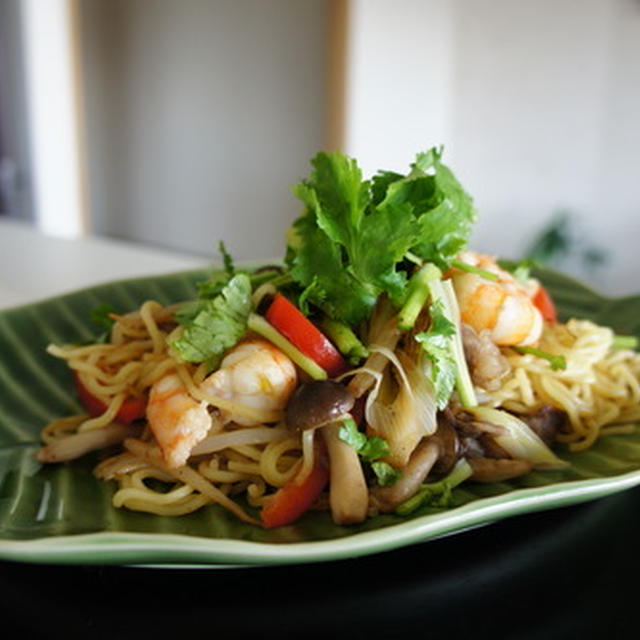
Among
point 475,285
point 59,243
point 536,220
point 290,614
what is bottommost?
point 536,220

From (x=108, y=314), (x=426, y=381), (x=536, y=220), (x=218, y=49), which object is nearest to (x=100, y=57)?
(x=218, y=49)

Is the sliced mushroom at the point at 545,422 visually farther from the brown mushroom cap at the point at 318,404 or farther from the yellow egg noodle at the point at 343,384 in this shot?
the brown mushroom cap at the point at 318,404

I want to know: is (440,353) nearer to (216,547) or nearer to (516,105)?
(216,547)

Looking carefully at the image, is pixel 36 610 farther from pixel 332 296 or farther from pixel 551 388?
pixel 551 388

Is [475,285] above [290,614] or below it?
above

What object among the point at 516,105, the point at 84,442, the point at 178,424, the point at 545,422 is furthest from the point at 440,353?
the point at 516,105

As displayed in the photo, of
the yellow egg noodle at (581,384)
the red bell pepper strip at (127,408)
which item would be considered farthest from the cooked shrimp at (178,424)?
the yellow egg noodle at (581,384)
